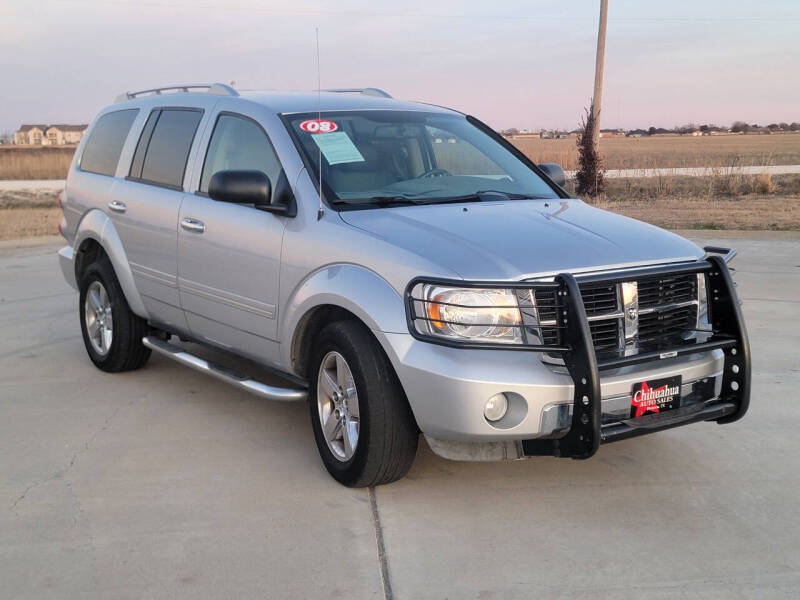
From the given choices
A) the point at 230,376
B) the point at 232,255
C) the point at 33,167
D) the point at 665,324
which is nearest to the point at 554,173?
the point at 665,324

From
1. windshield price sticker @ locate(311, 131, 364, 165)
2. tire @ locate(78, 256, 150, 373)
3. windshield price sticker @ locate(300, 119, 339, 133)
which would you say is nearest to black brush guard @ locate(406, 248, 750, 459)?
windshield price sticker @ locate(311, 131, 364, 165)

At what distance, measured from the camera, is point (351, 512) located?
4102 mm

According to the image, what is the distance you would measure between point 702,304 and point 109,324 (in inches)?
162

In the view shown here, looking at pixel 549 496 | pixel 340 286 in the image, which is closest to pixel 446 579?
pixel 549 496

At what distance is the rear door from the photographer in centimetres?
558

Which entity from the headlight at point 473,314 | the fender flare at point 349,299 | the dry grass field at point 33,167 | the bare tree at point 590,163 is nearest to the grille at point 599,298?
the headlight at point 473,314

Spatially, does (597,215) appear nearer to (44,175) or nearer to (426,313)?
(426,313)

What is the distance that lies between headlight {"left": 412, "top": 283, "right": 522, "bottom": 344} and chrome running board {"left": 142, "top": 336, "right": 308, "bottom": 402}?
111 centimetres

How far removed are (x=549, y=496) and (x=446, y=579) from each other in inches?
38.1

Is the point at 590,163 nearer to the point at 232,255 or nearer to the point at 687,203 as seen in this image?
the point at 687,203

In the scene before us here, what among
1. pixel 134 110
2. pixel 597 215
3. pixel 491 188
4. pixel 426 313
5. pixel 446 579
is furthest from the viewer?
pixel 134 110

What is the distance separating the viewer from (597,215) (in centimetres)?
473

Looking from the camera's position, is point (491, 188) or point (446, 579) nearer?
point (446, 579)

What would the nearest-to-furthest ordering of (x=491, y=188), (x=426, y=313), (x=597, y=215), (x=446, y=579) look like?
(x=446, y=579) < (x=426, y=313) < (x=597, y=215) < (x=491, y=188)
